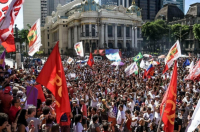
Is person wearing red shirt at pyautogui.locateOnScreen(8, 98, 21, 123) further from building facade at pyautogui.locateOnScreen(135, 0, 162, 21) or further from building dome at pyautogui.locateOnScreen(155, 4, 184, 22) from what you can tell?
building facade at pyautogui.locateOnScreen(135, 0, 162, 21)

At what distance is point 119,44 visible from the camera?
67438 mm

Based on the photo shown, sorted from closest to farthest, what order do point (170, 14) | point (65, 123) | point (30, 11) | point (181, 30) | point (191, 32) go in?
1. point (65, 123)
2. point (181, 30)
3. point (191, 32)
4. point (170, 14)
5. point (30, 11)

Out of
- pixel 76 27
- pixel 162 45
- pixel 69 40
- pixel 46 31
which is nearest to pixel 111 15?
pixel 76 27

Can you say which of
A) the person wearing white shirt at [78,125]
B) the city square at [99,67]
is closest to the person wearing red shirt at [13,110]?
the city square at [99,67]

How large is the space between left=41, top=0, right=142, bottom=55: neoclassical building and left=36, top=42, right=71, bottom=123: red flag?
54.6 metres

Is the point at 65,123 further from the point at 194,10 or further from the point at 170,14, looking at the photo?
the point at 170,14

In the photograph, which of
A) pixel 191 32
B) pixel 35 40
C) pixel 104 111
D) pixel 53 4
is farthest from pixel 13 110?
pixel 53 4

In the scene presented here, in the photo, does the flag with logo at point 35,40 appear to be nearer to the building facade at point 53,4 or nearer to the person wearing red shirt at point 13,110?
the person wearing red shirt at point 13,110

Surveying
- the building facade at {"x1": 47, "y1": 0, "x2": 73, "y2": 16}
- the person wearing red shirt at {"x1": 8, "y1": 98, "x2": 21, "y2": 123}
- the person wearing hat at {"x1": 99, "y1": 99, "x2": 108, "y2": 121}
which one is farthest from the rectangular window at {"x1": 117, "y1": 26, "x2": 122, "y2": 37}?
the person wearing red shirt at {"x1": 8, "y1": 98, "x2": 21, "y2": 123}

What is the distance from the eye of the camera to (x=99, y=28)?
63219 millimetres

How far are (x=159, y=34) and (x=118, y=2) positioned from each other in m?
58.0

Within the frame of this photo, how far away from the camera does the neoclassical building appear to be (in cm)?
6231

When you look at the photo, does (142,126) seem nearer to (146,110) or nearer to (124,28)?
(146,110)

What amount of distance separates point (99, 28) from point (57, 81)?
5853 centimetres
